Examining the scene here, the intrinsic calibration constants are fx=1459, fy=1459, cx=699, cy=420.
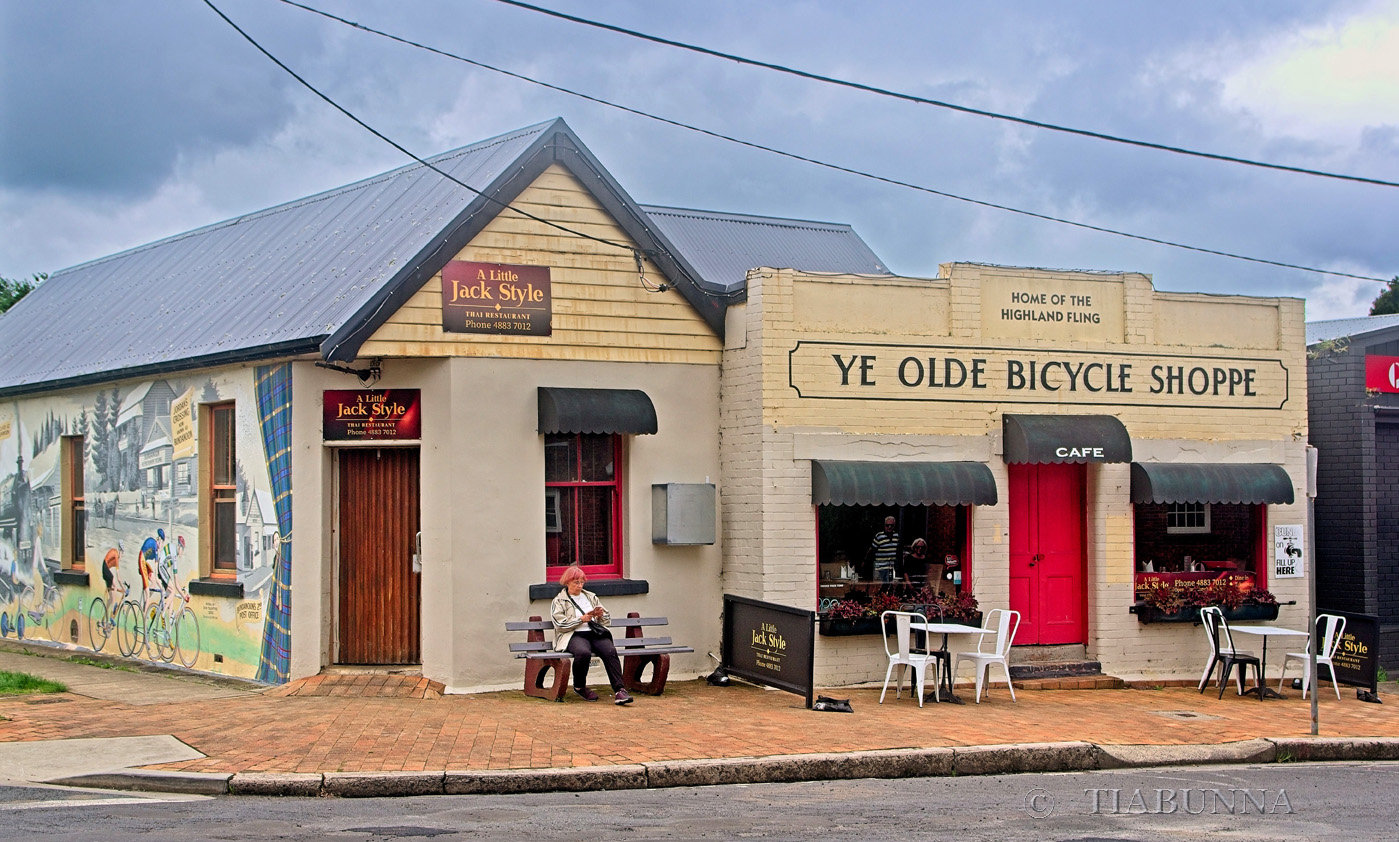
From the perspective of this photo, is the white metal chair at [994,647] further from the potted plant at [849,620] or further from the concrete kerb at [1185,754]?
the concrete kerb at [1185,754]

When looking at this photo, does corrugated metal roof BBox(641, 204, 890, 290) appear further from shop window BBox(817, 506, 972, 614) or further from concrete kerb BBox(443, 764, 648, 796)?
concrete kerb BBox(443, 764, 648, 796)

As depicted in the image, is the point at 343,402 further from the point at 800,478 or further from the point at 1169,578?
the point at 1169,578

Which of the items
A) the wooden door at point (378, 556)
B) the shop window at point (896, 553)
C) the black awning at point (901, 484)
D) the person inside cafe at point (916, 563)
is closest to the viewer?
the wooden door at point (378, 556)

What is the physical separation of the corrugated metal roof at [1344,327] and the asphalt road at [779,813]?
10210mm

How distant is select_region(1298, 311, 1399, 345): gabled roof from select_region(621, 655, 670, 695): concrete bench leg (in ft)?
34.1

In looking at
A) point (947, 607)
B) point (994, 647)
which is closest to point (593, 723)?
point (947, 607)

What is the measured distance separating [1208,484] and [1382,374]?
13.2 feet

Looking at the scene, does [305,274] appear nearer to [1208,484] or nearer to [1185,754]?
[1185,754]

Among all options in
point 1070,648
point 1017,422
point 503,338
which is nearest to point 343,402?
point 503,338

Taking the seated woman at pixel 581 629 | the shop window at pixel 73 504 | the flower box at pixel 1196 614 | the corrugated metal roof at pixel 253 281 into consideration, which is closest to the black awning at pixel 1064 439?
the flower box at pixel 1196 614

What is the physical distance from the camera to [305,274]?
15.5 metres

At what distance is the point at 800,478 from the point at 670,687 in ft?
8.02

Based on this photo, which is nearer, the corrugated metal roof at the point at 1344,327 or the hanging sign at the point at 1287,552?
the hanging sign at the point at 1287,552

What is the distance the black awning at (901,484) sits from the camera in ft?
47.6
